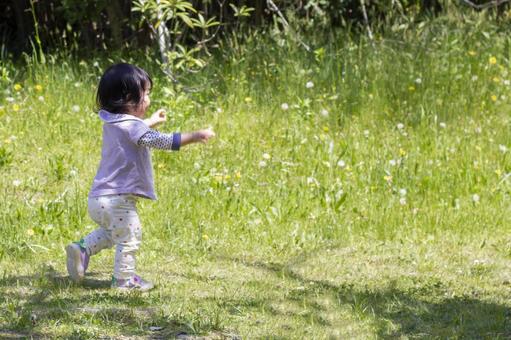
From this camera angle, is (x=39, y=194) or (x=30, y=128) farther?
(x=30, y=128)

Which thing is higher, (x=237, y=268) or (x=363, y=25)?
(x=363, y=25)

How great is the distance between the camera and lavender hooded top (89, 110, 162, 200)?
4684mm

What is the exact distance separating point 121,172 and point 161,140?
1.05 feet

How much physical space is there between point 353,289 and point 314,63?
3609 mm

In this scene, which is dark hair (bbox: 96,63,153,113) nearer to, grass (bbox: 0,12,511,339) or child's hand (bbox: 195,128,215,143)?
child's hand (bbox: 195,128,215,143)

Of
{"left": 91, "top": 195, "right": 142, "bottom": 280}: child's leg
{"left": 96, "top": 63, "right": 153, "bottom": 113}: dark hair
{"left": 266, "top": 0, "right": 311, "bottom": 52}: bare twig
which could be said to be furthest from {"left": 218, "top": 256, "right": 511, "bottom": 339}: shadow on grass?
{"left": 266, "top": 0, "right": 311, "bottom": 52}: bare twig

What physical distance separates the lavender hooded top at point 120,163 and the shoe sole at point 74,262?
0.29 meters

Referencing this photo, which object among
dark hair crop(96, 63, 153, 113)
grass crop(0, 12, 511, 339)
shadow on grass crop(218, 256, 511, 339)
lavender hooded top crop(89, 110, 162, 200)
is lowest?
shadow on grass crop(218, 256, 511, 339)

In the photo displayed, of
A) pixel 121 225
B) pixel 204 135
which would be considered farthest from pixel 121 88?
pixel 121 225

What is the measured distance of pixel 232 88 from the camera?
788 centimetres

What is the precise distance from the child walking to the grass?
19 cm

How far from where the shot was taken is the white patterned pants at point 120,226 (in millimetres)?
4699

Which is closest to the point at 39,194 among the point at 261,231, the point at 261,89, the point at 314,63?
the point at 261,231

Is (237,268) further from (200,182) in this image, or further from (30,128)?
(30,128)
